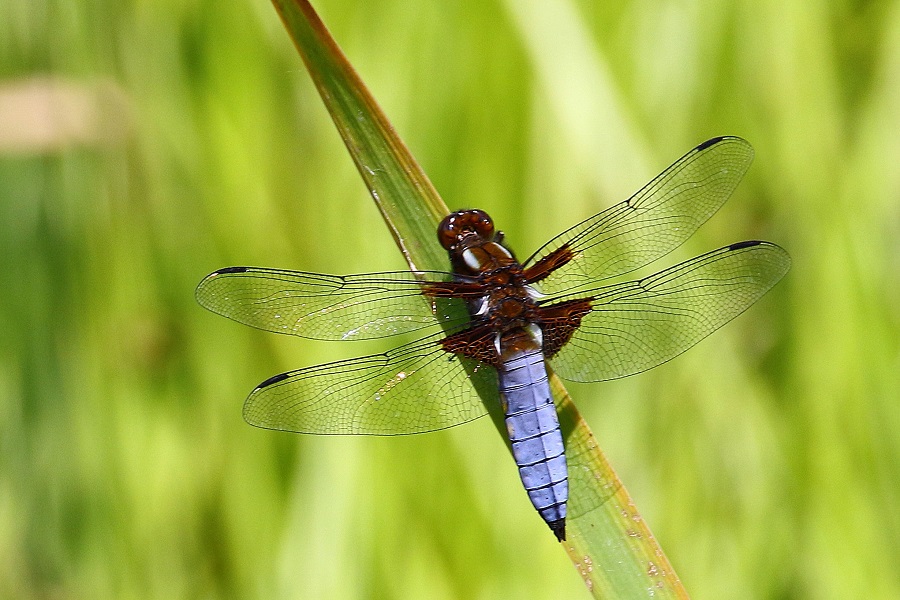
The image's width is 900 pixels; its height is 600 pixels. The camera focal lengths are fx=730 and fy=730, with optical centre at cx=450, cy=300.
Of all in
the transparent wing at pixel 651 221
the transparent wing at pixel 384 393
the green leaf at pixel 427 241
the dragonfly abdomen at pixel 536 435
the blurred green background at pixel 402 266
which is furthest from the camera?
the blurred green background at pixel 402 266

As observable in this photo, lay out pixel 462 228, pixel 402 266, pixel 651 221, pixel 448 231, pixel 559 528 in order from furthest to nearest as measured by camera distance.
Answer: pixel 402 266 → pixel 651 221 → pixel 462 228 → pixel 448 231 → pixel 559 528

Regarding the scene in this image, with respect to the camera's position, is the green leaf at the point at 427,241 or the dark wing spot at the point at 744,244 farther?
the dark wing spot at the point at 744,244

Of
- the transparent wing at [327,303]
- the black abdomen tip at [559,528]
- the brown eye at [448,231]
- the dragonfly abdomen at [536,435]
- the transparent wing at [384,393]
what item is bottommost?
the black abdomen tip at [559,528]

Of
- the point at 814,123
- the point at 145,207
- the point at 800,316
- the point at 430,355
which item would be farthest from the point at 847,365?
the point at 145,207

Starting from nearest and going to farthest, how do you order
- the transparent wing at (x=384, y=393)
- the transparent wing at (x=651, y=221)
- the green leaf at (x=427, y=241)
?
the green leaf at (x=427, y=241) < the transparent wing at (x=384, y=393) < the transparent wing at (x=651, y=221)

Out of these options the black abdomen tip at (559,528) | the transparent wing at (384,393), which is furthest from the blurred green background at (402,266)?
the black abdomen tip at (559,528)

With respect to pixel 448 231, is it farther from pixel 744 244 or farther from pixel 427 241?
pixel 744 244

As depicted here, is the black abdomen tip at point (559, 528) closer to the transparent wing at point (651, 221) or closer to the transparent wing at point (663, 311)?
the transparent wing at point (663, 311)

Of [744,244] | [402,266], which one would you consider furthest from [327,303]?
[744,244]
